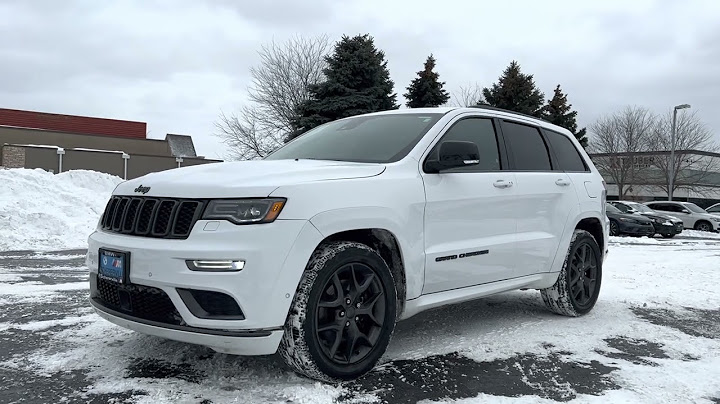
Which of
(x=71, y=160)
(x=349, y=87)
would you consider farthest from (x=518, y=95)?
(x=71, y=160)

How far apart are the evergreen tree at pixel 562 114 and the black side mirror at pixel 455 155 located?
35.2 m

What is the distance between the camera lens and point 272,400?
3180 millimetres

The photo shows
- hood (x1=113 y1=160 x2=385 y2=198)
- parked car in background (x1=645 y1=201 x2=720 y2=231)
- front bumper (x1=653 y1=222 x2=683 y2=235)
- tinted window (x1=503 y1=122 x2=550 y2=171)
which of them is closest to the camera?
hood (x1=113 y1=160 x2=385 y2=198)

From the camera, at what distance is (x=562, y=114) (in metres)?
38.4

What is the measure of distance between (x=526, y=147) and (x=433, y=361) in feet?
7.30

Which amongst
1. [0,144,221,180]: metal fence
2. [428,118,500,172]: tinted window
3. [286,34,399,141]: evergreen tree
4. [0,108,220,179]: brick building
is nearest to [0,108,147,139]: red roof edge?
[0,108,220,179]: brick building

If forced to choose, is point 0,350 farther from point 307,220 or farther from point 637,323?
point 637,323

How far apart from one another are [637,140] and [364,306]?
148ft

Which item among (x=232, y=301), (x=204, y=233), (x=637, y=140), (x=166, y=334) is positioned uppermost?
(x=637, y=140)

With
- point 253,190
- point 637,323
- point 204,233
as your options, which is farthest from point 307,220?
point 637,323

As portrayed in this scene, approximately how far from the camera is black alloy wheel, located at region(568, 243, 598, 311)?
18.1 feet

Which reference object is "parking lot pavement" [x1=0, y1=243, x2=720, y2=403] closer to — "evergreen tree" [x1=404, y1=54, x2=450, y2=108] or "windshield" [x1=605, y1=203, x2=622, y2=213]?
"windshield" [x1=605, y1=203, x2=622, y2=213]

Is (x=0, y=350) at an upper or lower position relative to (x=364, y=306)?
lower

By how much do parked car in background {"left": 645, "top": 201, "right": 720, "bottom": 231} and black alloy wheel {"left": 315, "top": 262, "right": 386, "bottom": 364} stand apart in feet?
78.0
